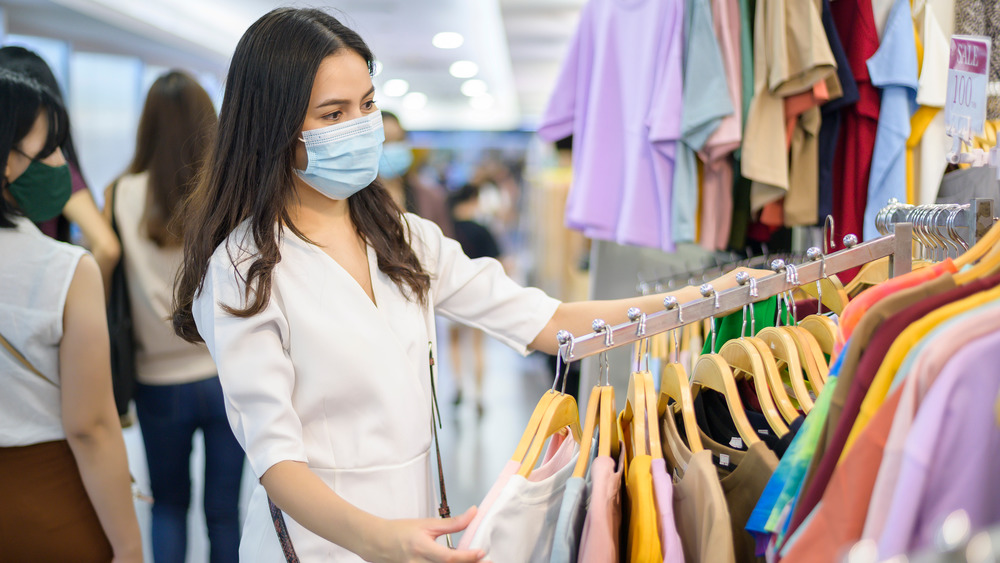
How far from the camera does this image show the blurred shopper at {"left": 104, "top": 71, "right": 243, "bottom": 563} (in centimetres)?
236

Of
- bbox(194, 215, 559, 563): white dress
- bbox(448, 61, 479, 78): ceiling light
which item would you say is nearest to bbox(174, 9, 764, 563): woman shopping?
bbox(194, 215, 559, 563): white dress

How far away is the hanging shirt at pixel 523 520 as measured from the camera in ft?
3.32

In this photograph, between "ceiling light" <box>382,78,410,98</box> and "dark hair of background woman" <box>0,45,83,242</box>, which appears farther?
"ceiling light" <box>382,78,410,98</box>

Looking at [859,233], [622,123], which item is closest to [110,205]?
[622,123]

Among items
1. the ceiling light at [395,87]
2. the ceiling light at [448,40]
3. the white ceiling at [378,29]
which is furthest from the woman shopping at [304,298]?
the ceiling light at [395,87]

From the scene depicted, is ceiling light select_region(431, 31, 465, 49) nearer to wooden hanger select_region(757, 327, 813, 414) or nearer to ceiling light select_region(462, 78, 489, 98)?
ceiling light select_region(462, 78, 489, 98)

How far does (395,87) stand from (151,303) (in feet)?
37.3

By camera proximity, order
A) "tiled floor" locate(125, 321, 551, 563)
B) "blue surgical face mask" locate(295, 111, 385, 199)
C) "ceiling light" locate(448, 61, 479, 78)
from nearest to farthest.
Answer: "blue surgical face mask" locate(295, 111, 385, 199), "tiled floor" locate(125, 321, 551, 563), "ceiling light" locate(448, 61, 479, 78)

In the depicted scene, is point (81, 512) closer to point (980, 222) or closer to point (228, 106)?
point (228, 106)

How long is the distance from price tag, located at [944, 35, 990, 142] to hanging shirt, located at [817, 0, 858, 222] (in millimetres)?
736

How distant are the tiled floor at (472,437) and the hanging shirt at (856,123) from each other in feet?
7.26

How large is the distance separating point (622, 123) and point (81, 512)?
1809 millimetres

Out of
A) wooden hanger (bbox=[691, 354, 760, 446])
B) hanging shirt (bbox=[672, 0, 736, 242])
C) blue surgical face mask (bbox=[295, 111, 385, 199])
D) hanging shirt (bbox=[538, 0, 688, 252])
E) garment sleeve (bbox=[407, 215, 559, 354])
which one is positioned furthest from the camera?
hanging shirt (bbox=[538, 0, 688, 252])

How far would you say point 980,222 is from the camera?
112 centimetres
